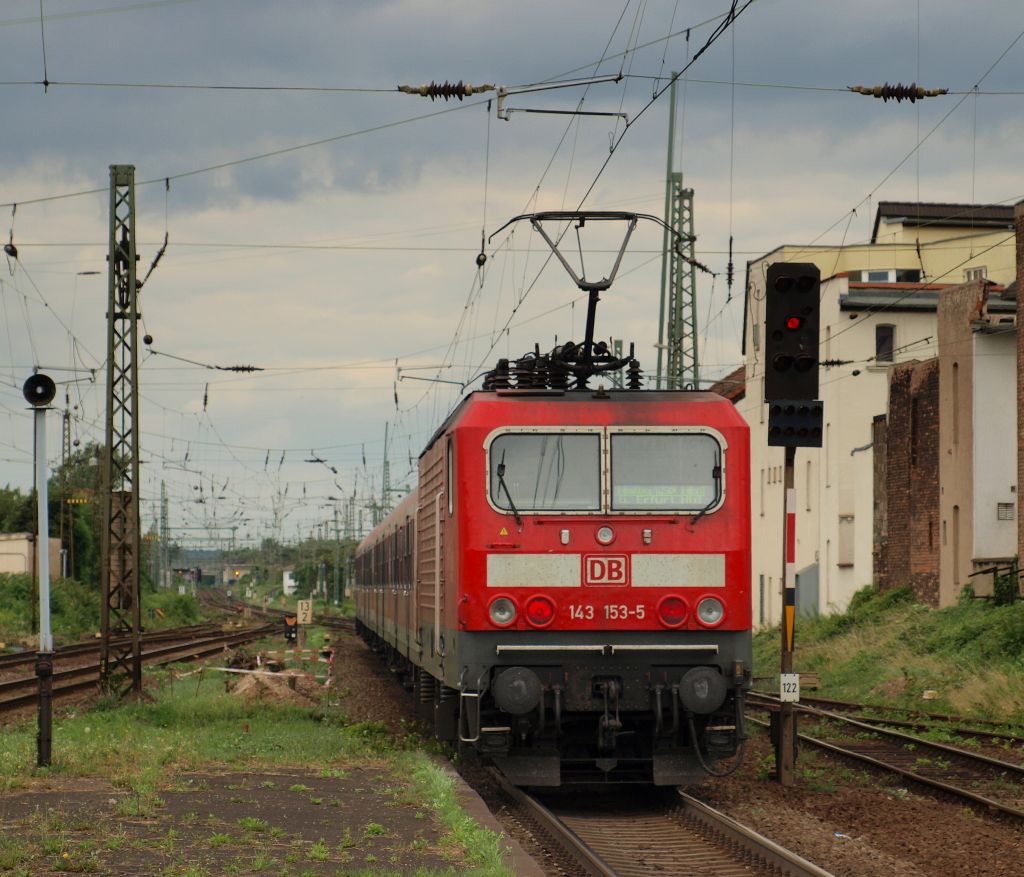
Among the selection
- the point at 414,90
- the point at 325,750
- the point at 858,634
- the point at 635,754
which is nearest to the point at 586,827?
the point at 635,754

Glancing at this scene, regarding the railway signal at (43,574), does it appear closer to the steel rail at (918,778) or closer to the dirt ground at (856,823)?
the dirt ground at (856,823)

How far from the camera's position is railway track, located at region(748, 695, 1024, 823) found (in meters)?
13.9

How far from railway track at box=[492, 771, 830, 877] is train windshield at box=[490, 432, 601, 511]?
2.53 metres

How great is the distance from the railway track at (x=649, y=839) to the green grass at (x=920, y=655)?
31.4ft

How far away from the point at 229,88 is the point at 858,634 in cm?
2188

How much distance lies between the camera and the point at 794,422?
13.7m

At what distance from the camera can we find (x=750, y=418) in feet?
180

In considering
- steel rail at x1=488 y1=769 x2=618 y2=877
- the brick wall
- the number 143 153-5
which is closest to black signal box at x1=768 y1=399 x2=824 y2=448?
the number 143 153-5

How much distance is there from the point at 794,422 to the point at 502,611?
3.22 m

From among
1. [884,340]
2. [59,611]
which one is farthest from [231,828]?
[59,611]

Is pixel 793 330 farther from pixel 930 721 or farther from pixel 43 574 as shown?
pixel 930 721

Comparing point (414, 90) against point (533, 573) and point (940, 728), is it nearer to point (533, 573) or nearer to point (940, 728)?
point (533, 573)

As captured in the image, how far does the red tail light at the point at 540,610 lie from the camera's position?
501 inches

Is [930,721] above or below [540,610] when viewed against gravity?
below
